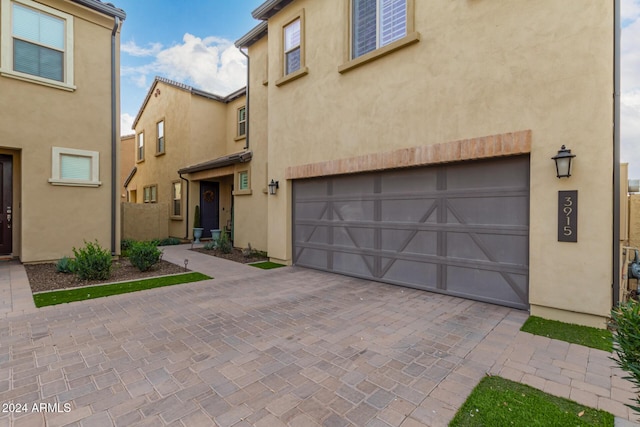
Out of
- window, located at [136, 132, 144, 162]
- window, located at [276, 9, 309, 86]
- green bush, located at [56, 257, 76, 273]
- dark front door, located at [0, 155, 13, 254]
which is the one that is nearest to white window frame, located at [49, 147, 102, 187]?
dark front door, located at [0, 155, 13, 254]

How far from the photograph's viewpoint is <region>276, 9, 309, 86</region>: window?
27.4ft

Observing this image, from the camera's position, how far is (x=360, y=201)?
23.9 ft

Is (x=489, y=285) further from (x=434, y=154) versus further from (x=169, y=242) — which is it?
(x=169, y=242)

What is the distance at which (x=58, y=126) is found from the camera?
27.7ft

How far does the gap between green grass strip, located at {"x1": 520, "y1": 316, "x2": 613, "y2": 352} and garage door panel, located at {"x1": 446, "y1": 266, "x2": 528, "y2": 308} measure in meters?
0.51

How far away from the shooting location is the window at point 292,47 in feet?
Result: 28.5

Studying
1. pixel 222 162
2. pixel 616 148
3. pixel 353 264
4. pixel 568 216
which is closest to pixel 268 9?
pixel 222 162

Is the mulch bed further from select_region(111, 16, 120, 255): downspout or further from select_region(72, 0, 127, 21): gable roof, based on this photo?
select_region(72, 0, 127, 21): gable roof

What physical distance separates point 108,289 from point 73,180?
174 inches

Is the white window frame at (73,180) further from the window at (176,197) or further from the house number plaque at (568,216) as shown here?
the house number plaque at (568,216)

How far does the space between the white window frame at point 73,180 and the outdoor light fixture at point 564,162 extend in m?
10.9

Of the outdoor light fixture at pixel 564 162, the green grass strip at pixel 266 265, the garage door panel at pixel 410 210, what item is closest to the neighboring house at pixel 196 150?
the green grass strip at pixel 266 265

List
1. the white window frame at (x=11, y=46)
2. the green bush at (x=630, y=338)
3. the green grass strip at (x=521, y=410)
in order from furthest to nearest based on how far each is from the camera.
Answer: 1. the white window frame at (x=11, y=46)
2. the green grass strip at (x=521, y=410)
3. the green bush at (x=630, y=338)

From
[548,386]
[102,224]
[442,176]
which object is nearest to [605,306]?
[548,386]
